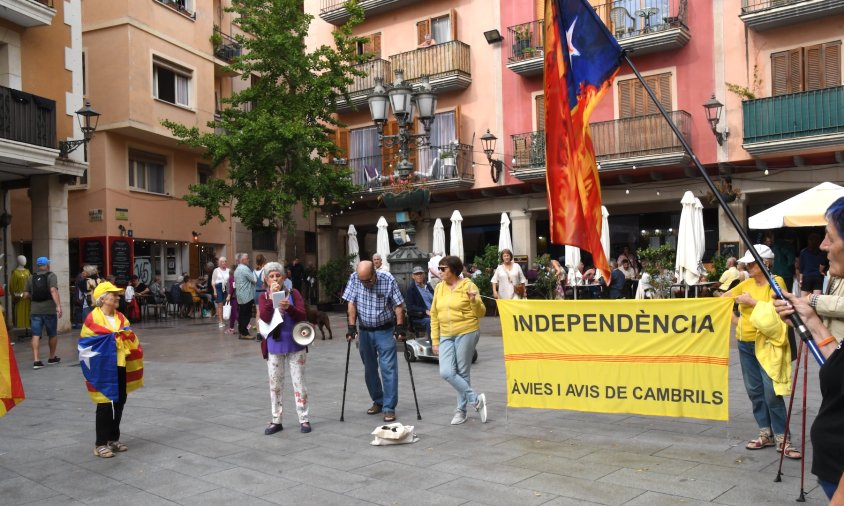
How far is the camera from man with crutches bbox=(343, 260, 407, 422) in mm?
7953

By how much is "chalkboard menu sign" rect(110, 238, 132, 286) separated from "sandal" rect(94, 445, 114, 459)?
56.6 feet

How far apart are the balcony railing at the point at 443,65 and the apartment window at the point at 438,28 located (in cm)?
66

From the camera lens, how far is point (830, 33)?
1894cm

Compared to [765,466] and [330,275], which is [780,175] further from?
[765,466]

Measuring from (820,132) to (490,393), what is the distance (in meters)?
14.0

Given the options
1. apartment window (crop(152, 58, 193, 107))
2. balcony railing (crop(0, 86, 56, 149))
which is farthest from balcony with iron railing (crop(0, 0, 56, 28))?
apartment window (crop(152, 58, 193, 107))

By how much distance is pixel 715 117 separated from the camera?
20484mm

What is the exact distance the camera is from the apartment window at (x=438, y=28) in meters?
25.6

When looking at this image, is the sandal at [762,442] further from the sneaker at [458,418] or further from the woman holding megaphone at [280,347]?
the woman holding megaphone at [280,347]

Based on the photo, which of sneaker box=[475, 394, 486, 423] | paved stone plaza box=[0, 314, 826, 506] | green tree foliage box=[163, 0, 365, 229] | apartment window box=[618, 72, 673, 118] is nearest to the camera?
paved stone plaza box=[0, 314, 826, 506]

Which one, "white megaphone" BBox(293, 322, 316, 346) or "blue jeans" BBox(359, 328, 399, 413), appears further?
"blue jeans" BBox(359, 328, 399, 413)

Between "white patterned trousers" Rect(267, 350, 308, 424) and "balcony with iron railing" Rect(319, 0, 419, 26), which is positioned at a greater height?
"balcony with iron railing" Rect(319, 0, 419, 26)

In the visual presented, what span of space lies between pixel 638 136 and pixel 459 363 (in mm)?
15536

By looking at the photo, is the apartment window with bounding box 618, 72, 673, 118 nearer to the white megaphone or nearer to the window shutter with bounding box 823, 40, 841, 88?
the window shutter with bounding box 823, 40, 841, 88
